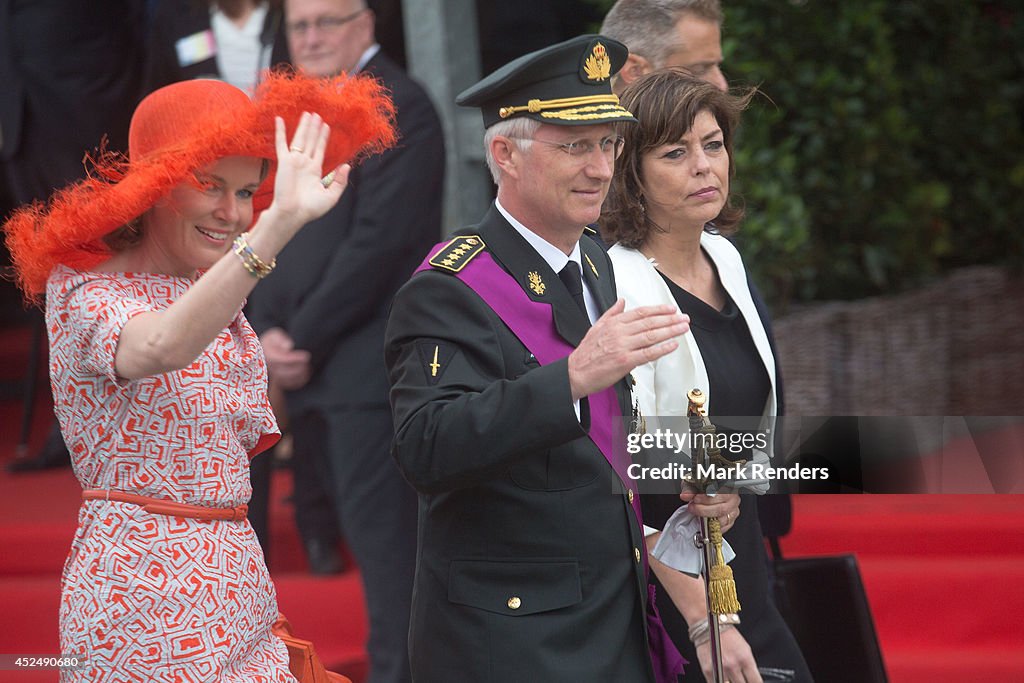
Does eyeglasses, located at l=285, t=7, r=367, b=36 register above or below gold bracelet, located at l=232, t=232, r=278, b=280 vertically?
above

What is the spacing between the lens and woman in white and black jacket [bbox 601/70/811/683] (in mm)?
2514

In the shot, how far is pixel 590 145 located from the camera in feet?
7.12

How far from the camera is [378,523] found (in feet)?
12.6

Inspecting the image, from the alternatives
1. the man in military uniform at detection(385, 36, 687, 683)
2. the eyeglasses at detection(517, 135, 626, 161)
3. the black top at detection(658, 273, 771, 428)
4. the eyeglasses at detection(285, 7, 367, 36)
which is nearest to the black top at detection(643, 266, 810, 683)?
the black top at detection(658, 273, 771, 428)

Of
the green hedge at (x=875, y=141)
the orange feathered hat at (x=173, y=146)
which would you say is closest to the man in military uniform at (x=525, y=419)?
the orange feathered hat at (x=173, y=146)

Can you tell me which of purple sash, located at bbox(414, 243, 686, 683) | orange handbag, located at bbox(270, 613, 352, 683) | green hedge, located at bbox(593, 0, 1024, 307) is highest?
green hedge, located at bbox(593, 0, 1024, 307)

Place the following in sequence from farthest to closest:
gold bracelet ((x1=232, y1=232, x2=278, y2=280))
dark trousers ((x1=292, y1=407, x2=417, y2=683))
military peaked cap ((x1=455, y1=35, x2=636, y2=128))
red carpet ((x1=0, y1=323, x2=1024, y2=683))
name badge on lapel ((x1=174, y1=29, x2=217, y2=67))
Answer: name badge on lapel ((x1=174, y1=29, x2=217, y2=67)) < red carpet ((x1=0, y1=323, x2=1024, y2=683)) < dark trousers ((x1=292, y1=407, x2=417, y2=683)) < military peaked cap ((x1=455, y1=35, x2=636, y2=128)) < gold bracelet ((x1=232, y1=232, x2=278, y2=280))

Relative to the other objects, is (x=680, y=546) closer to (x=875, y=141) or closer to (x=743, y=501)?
(x=743, y=501)

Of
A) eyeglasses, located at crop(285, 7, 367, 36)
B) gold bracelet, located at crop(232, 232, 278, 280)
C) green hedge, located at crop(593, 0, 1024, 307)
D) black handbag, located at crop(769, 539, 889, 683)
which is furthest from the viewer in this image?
green hedge, located at crop(593, 0, 1024, 307)

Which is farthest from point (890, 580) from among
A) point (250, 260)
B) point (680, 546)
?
point (250, 260)

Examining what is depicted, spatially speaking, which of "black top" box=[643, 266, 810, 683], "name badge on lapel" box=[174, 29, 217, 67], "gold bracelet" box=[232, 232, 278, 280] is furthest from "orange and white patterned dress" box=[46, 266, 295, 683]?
"name badge on lapel" box=[174, 29, 217, 67]

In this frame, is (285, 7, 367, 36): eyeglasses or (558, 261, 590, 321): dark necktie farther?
(285, 7, 367, 36): eyeglasses

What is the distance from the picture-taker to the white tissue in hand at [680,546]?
230 cm

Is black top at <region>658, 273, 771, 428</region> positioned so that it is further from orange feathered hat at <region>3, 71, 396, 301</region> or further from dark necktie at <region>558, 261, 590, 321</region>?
orange feathered hat at <region>3, 71, 396, 301</region>
